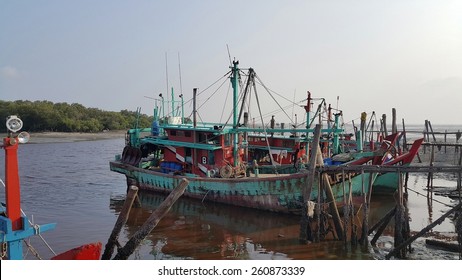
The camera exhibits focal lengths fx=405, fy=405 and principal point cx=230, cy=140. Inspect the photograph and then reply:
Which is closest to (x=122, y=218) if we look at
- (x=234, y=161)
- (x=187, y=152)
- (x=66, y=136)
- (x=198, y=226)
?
(x=198, y=226)

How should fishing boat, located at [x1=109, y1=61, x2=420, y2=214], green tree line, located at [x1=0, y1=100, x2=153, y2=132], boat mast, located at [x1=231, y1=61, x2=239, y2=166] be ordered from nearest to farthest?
fishing boat, located at [x1=109, y1=61, x2=420, y2=214] → boat mast, located at [x1=231, y1=61, x2=239, y2=166] → green tree line, located at [x1=0, y1=100, x2=153, y2=132]

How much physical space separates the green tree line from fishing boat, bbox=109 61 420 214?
24.9 metres

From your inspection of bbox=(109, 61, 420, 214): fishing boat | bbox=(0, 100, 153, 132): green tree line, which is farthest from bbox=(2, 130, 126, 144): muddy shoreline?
bbox=(109, 61, 420, 214): fishing boat

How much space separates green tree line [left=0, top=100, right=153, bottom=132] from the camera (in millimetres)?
58206

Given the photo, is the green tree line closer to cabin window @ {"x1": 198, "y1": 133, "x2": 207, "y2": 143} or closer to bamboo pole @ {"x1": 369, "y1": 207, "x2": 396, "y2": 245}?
cabin window @ {"x1": 198, "y1": 133, "x2": 207, "y2": 143}

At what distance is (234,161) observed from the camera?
779 inches

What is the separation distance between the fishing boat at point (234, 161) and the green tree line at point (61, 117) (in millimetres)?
24866

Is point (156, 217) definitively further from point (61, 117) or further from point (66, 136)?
point (61, 117)

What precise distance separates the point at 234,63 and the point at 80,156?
28.3 meters

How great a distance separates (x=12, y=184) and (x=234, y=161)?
12956mm

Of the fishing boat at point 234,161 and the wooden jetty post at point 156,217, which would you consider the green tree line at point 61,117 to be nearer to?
the fishing boat at point 234,161

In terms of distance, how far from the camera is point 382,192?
71.7ft

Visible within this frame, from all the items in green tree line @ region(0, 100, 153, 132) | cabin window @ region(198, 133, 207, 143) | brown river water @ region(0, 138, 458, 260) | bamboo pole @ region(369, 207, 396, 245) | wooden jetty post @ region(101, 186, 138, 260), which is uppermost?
green tree line @ region(0, 100, 153, 132)
